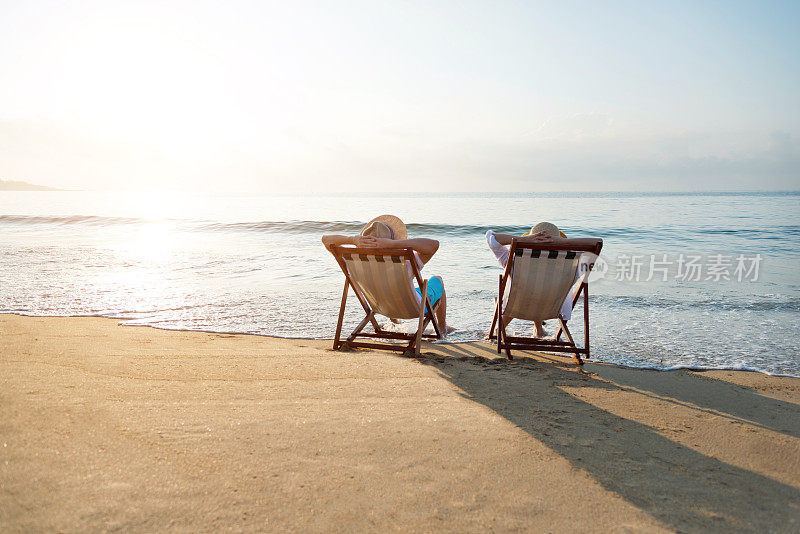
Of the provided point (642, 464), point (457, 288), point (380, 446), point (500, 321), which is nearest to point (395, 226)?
point (500, 321)

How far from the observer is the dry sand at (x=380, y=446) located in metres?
2.09

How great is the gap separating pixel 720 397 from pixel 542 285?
1.57 m

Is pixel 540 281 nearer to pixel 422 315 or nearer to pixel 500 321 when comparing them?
pixel 500 321

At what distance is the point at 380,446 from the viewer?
2.68 meters

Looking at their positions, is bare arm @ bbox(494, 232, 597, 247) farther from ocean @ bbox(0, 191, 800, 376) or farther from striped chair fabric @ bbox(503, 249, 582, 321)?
ocean @ bbox(0, 191, 800, 376)

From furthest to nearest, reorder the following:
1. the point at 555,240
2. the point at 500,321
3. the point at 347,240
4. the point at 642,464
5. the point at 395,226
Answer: the point at 395,226 < the point at 500,321 < the point at 347,240 < the point at 555,240 < the point at 642,464

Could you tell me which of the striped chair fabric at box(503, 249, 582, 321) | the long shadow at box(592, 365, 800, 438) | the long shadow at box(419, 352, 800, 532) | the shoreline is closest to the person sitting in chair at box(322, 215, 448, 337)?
the shoreline

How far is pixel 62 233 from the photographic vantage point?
19.2 m

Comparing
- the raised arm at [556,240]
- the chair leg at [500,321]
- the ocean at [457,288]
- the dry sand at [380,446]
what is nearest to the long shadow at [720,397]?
the dry sand at [380,446]

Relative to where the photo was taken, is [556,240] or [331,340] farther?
[331,340]

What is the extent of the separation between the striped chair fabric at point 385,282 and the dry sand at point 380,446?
71 cm

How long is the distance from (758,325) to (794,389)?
7.83 ft

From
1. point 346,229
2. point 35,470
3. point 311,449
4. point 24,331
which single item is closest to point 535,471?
point 311,449

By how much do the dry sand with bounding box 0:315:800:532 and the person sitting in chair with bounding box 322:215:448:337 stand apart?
968mm
